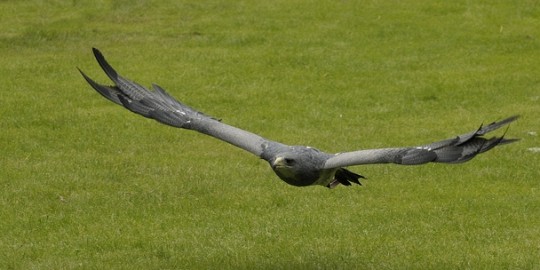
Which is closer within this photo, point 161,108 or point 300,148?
point 300,148

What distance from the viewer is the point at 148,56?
888 inches

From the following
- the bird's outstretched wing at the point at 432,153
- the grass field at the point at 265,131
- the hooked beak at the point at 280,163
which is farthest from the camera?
the grass field at the point at 265,131

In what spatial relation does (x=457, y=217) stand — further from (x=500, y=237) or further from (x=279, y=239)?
(x=279, y=239)

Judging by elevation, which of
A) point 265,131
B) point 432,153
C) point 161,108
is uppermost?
point 432,153

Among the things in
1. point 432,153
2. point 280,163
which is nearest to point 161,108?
point 280,163

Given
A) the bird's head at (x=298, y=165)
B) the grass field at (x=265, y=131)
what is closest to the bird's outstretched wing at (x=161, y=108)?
the bird's head at (x=298, y=165)

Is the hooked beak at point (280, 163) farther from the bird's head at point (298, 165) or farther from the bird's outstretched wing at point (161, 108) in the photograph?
the bird's outstretched wing at point (161, 108)

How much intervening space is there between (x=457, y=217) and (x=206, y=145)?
498 cm

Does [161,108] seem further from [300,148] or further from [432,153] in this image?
[432,153]

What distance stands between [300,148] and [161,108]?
2.01 m

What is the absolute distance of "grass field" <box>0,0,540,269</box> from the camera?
39.0 feet

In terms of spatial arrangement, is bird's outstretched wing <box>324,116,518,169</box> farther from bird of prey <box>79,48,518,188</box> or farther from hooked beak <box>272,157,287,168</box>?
hooked beak <box>272,157,287,168</box>

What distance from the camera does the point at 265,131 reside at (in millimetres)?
17578

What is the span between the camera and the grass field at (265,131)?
11889mm
